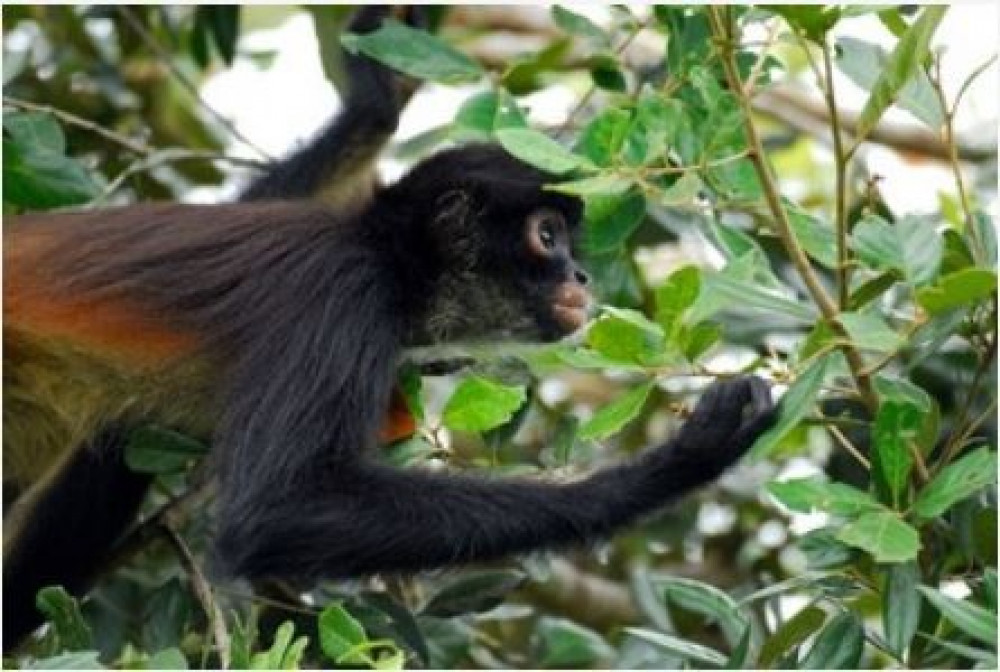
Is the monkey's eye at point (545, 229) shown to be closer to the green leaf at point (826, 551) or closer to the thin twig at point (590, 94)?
the thin twig at point (590, 94)

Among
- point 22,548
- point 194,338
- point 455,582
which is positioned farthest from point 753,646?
point 22,548

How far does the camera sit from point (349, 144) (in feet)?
19.4

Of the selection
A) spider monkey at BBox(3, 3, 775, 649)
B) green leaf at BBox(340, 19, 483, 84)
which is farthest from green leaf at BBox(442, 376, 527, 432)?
green leaf at BBox(340, 19, 483, 84)

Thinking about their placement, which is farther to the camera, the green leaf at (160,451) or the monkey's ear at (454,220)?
the monkey's ear at (454,220)

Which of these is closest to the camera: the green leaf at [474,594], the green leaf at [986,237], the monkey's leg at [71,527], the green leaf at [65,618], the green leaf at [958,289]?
the green leaf at [958,289]

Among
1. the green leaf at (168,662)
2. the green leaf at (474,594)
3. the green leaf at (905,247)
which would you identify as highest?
the green leaf at (905,247)

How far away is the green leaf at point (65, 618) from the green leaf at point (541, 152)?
138 centimetres

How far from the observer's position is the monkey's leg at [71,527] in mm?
5148

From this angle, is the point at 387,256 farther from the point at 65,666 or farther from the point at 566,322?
the point at 65,666

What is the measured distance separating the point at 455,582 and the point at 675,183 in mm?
1321

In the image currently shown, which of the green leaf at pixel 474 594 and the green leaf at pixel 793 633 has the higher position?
the green leaf at pixel 793 633

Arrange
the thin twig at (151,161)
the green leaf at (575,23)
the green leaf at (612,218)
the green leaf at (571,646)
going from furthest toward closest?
the thin twig at (151,161), the green leaf at (571,646), the green leaf at (575,23), the green leaf at (612,218)

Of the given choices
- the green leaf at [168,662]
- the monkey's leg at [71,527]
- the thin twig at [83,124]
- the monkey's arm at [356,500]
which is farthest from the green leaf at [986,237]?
the thin twig at [83,124]

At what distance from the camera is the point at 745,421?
427cm
